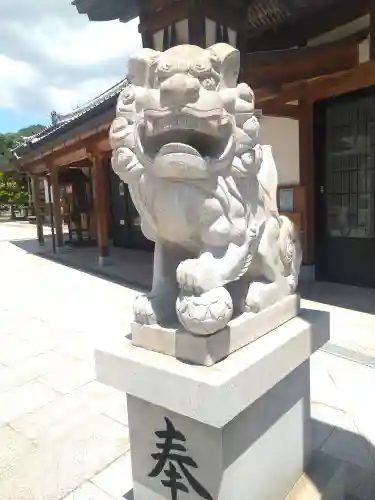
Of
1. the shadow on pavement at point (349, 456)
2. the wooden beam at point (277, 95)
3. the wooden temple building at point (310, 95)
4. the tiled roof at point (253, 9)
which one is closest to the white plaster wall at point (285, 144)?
the wooden temple building at point (310, 95)

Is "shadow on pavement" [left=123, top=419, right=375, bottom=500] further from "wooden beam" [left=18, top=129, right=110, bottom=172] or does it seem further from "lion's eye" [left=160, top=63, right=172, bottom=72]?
"wooden beam" [left=18, top=129, right=110, bottom=172]

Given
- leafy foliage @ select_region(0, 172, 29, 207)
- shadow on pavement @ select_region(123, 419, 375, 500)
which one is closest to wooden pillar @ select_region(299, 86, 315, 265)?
shadow on pavement @ select_region(123, 419, 375, 500)

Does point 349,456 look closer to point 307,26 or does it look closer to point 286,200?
point 286,200

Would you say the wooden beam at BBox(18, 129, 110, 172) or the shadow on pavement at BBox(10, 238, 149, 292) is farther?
the wooden beam at BBox(18, 129, 110, 172)

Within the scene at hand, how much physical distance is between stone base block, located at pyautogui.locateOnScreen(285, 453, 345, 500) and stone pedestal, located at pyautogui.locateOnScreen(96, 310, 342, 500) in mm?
43

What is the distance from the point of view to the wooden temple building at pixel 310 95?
417 centimetres

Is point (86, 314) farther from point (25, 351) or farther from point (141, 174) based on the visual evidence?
point (141, 174)

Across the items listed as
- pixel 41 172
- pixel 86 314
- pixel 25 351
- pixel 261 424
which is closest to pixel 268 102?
pixel 86 314

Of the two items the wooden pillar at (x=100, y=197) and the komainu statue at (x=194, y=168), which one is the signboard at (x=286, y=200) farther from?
the komainu statue at (x=194, y=168)

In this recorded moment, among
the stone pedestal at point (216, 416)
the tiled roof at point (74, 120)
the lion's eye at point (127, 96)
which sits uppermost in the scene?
the tiled roof at point (74, 120)

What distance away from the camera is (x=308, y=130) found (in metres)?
5.76

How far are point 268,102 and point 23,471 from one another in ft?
15.5

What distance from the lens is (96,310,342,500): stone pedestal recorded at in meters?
1.42

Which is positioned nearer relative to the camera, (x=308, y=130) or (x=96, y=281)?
(x=308, y=130)
